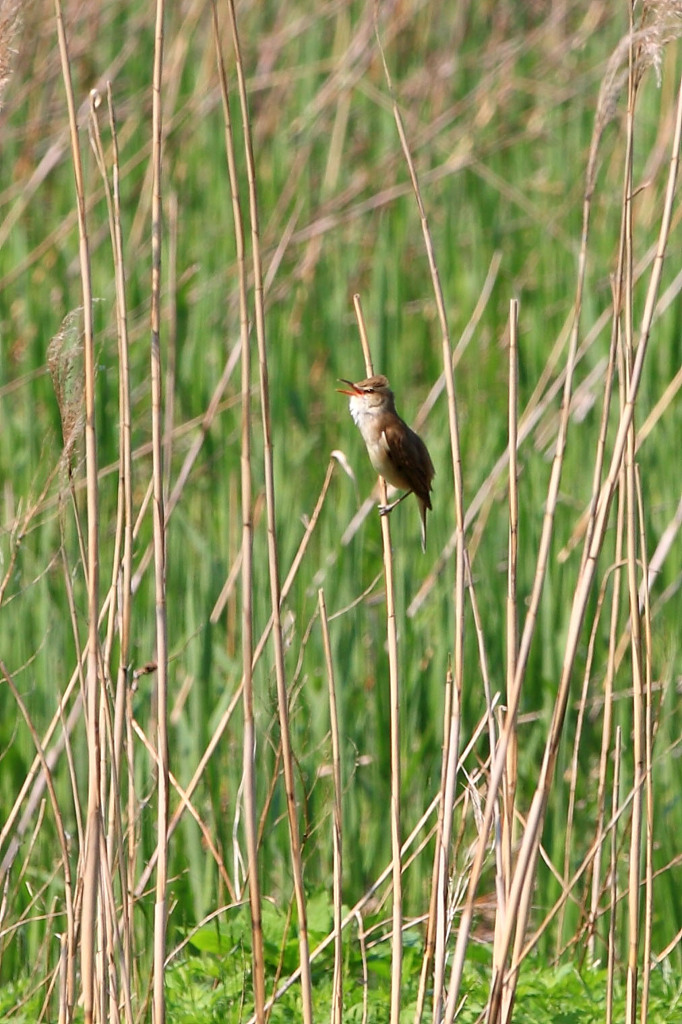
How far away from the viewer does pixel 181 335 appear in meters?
4.80

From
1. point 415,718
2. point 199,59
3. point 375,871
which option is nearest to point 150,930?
point 375,871

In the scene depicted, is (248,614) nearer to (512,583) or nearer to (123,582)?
(123,582)

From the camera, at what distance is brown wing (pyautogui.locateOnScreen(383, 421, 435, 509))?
9.36 feet

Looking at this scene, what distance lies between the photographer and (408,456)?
288cm

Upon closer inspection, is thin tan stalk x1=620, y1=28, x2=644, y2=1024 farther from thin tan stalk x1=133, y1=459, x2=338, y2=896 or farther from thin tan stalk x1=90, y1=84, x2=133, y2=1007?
thin tan stalk x1=90, y1=84, x2=133, y2=1007

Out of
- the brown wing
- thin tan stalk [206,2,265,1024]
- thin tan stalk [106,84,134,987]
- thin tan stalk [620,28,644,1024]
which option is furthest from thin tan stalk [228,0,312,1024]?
the brown wing

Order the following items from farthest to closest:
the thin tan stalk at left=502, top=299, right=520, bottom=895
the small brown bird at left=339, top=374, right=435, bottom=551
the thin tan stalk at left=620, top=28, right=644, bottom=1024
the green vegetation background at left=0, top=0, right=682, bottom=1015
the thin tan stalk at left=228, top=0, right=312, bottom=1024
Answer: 1. the green vegetation background at left=0, top=0, right=682, bottom=1015
2. the small brown bird at left=339, top=374, right=435, bottom=551
3. the thin tan stalk at left=620, top=28, right=644, bottom=1024
4. the thin tan stalk at left=502, top=299, right=520, bottom=895
5. the thin tan stalk at left=228, top=0, right=312, bottom=1024

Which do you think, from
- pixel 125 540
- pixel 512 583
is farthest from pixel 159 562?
pixel 512 583

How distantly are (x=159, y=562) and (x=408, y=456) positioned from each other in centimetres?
117

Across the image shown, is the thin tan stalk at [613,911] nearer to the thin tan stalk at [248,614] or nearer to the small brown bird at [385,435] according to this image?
the thin tan stalk at [248,614]

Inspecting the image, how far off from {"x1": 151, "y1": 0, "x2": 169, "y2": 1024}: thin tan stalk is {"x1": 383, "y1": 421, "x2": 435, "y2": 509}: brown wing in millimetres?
1040

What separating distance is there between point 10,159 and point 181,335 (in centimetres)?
136

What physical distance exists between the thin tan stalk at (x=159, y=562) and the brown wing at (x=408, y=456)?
3.41ft

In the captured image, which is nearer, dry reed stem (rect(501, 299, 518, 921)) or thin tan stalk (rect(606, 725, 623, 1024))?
dry reed stem (rect(501, 299, 518, 921))
